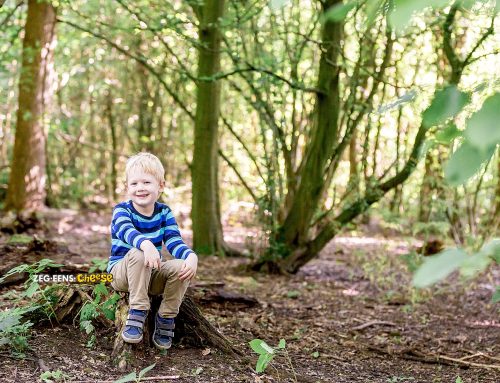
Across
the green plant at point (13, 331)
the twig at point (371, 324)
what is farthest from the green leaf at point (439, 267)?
the twig at point (371, 324)

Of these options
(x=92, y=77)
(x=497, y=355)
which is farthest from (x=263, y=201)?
(x=92, y=77)

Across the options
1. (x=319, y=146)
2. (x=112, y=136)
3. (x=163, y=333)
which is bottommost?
(x=163, y=333)

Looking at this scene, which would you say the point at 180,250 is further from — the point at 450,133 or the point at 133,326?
the point at 450,133

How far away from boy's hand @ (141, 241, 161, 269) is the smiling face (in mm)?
303

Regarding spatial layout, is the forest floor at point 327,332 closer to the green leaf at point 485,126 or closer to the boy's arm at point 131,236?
the boy's arm at point 131,236

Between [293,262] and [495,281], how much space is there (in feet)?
8.22

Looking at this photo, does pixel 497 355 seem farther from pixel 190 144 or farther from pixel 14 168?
pixel 190 144

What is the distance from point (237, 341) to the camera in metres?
4.20

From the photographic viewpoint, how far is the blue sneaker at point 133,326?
3283 millimetres

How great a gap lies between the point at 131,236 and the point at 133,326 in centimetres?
47

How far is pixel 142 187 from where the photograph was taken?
135 inches

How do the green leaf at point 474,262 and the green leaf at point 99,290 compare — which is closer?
the green leaf at point 474,262

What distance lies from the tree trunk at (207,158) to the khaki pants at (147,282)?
511 cm

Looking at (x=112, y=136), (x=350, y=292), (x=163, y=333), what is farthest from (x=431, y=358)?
(x=112, y=136)
